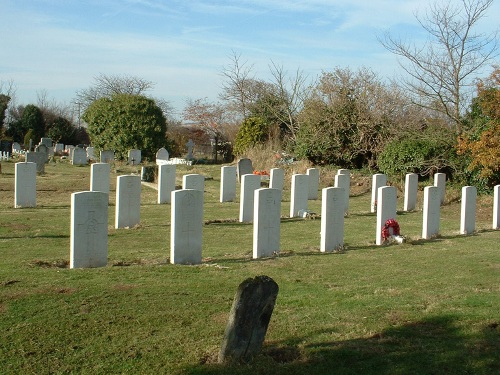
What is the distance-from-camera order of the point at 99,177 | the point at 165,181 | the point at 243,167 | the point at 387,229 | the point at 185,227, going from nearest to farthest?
the point at 185,227
the point at 387,229
the point at 99,177
the point at 165,181
the point at 243,167

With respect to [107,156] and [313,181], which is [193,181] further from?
[107,156]

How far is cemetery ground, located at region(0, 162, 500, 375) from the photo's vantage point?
19.2 feet

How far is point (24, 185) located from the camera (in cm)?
2080

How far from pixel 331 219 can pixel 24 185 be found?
11.8m

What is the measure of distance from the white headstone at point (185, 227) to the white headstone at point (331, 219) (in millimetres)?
3013

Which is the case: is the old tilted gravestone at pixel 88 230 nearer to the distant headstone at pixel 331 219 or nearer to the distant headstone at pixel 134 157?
the distant headstone at pixel 331 219

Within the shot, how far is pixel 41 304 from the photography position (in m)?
7.32

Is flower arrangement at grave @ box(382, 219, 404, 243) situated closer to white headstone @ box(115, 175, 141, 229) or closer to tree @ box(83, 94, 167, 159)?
white headstone @ box(115, 175, 141, 229)

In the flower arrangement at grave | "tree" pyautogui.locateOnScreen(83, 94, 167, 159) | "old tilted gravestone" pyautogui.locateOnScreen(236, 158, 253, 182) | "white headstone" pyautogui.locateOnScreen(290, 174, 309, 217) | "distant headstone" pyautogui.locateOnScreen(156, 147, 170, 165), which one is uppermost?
"tree" pyautogui.locateOnScreen(83, 94, 167, 159)

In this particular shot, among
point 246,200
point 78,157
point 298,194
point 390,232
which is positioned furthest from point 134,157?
point 390,232

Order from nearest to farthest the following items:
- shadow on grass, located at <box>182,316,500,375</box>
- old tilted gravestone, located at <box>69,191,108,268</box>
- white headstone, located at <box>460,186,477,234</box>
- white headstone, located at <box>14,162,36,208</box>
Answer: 1. shadow on grass, located at <box>182,316,500,375</box>
2. old tilted gravestone, located at <box>69,191,108,268</box>
3. white headstone, located at <box>460,186,477,234</box>
4. white headstone, located at <box>14,162,36,208</box>

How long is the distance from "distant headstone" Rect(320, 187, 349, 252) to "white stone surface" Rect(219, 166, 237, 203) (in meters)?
10.7

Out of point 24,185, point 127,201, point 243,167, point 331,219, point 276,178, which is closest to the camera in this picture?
point 331,219

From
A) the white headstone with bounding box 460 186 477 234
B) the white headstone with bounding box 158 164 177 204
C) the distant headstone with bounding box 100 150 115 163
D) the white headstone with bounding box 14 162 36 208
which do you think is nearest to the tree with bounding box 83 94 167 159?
the distant headstone with bounding box 100 150 115 163
